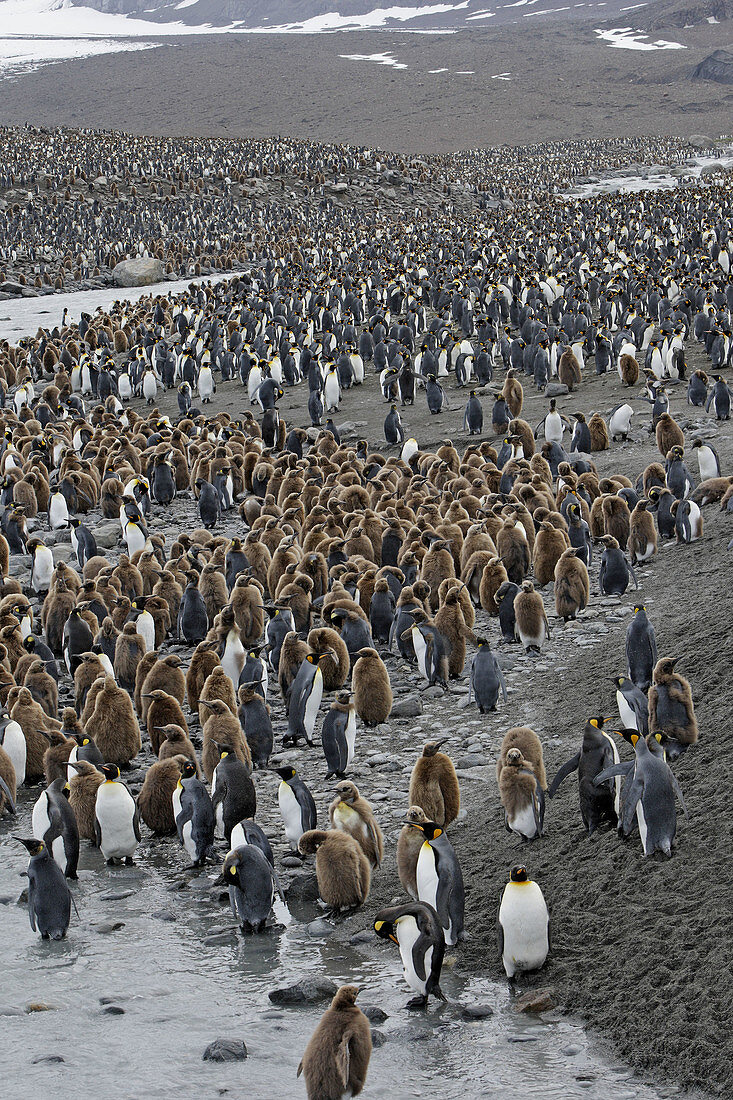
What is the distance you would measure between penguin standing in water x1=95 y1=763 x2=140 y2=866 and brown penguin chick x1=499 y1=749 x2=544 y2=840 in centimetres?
210

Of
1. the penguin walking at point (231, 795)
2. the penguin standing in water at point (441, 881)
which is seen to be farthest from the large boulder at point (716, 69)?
the penguin standing in water at point (441, 881)

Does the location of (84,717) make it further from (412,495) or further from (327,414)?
(327,414)

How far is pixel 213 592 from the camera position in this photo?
9734 millimetres

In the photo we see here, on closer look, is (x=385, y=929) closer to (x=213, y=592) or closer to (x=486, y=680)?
(x=486, y=680)

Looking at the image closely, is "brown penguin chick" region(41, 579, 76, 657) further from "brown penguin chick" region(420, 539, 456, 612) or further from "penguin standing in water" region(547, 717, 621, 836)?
"penguin standing in water" region(547, 717, 621, 836)

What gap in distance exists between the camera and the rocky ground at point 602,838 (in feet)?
14.4

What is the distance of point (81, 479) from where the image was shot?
13867mm

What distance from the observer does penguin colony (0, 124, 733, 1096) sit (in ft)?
18.5

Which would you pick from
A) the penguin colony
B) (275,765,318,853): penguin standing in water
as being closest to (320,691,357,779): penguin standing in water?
the penguin colony

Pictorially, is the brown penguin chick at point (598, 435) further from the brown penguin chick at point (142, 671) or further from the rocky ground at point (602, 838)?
the brown penguin chick at point (142, 671)

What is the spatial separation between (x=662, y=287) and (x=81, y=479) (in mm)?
13152

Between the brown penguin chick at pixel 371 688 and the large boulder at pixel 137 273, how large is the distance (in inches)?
1133

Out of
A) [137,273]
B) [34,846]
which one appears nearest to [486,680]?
[34,846]

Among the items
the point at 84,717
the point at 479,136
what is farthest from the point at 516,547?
the point at 479,136
